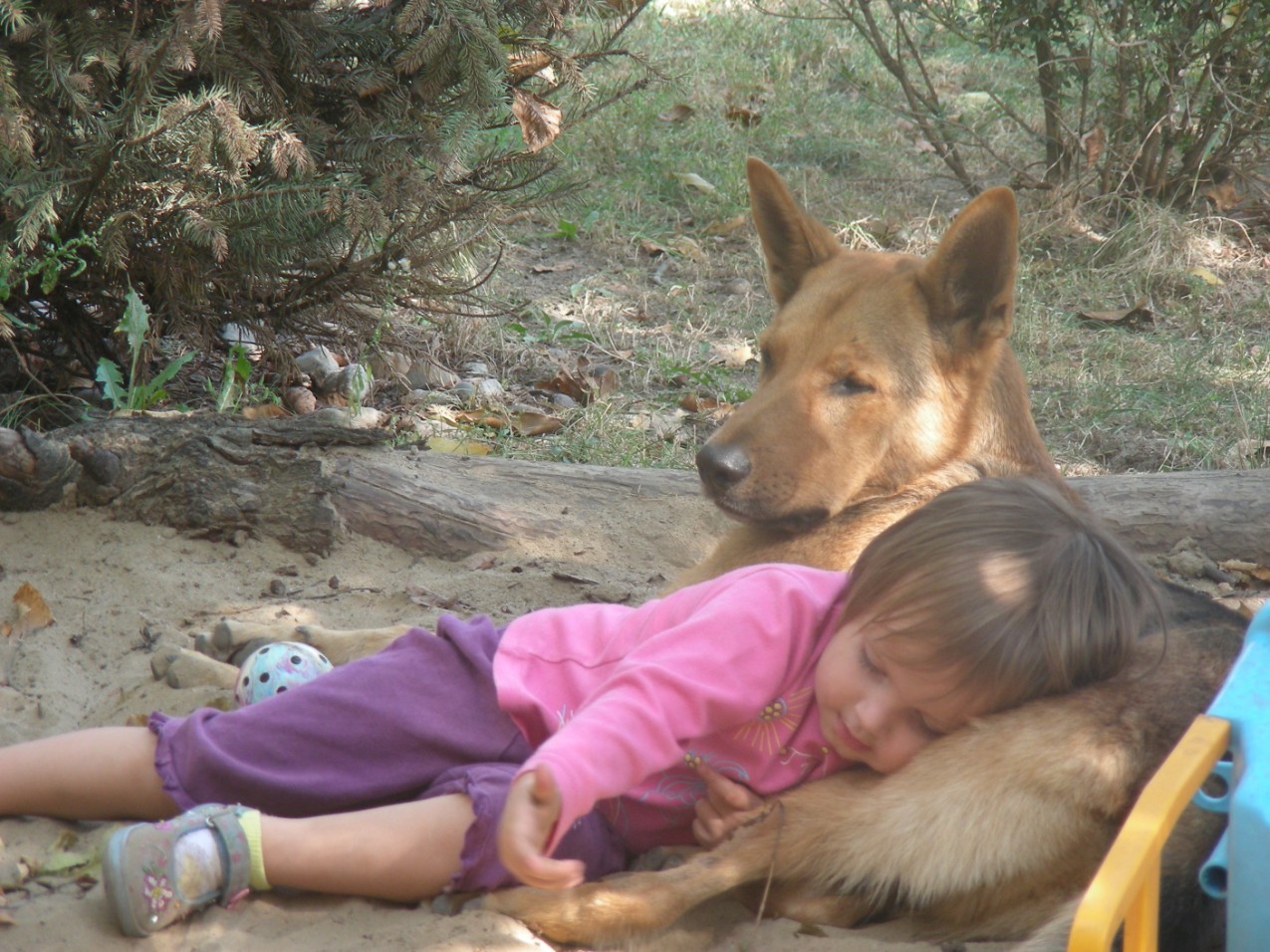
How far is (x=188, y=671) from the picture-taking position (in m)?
3.21

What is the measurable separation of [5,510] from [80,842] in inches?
68.2

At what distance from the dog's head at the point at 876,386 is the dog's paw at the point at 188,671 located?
1391 mm

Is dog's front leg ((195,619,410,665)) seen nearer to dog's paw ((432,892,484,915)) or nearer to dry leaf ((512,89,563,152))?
dog's paw ((432,892,484,915))

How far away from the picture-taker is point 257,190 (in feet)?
14.2

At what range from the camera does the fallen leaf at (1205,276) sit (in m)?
7.16

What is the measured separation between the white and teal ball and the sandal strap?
0.65 metres

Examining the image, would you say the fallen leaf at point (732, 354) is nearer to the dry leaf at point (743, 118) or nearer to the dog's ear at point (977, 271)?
the dog's ear at point (977, 271)

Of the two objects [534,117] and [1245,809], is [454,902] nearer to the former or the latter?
[1245,809]

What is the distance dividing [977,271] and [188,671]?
2.42 m

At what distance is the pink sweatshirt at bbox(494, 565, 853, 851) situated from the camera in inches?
91.0

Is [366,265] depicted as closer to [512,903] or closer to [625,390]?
[625,390]

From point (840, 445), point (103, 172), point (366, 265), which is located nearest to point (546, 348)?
point (366, 265)

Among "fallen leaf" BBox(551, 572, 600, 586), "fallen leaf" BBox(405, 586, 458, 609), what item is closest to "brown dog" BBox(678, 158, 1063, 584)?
"fallen leaf" BBox(551, 572, 600, 586)

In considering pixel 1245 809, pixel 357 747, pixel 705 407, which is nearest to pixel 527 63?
pixel 705 407
